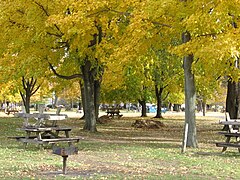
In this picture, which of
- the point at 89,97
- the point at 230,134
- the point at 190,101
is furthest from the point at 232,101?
the point at 230,134

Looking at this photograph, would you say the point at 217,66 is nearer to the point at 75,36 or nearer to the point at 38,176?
the point at 75,36

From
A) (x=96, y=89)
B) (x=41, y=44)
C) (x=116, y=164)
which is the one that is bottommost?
(x=116, y=164)

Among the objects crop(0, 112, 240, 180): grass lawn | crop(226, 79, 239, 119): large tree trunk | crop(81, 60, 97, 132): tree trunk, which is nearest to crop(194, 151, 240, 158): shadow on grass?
crop(0, 112, 240, 180): grass lawn

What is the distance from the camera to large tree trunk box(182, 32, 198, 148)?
55.3 ft

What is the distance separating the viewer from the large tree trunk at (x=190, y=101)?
16.9 metres

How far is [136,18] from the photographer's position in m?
16.6

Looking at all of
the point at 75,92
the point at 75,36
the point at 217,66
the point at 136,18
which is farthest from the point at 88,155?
the point at 75,92

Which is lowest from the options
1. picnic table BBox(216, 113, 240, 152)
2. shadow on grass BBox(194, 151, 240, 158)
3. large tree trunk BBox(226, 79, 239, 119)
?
shadow on grass BBox(194, 151, 240, 158)

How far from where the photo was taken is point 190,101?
1706 centimetres

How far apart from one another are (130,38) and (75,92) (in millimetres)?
54013

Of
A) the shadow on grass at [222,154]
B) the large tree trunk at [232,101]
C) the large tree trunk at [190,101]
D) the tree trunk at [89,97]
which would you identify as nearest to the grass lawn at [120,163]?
the shadow on grass at [222,154]

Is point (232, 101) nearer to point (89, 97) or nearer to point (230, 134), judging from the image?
point (89, 97)

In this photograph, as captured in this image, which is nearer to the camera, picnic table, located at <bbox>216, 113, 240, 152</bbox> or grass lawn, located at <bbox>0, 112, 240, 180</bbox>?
grass lawn, located at <bbox>0, 112, 240, 180</bbox>

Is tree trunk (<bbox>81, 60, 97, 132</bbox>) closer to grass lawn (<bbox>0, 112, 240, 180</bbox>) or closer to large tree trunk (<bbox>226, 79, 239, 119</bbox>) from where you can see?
grass lawn (<bbox>0, 112, 240, 180</bbox>)
